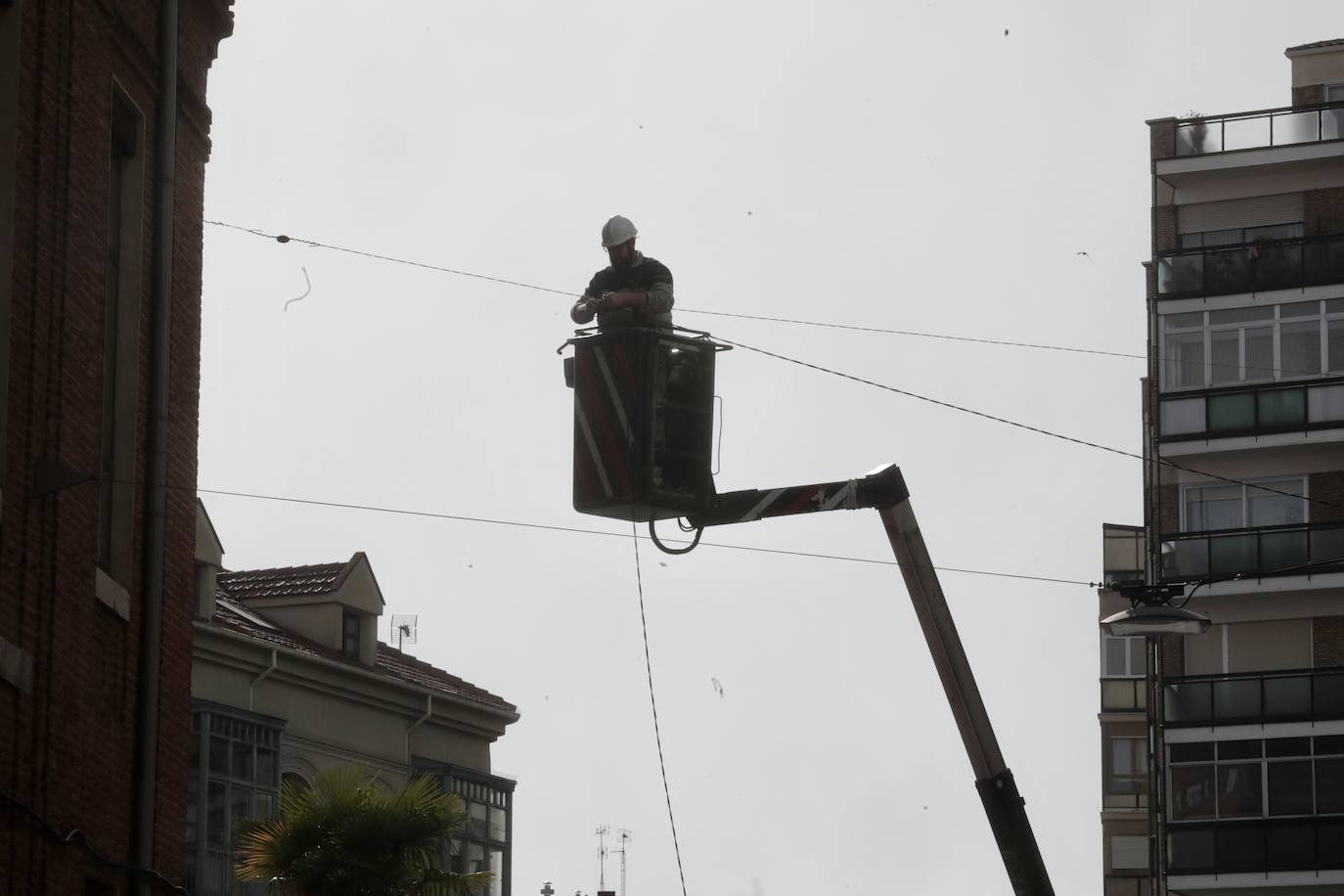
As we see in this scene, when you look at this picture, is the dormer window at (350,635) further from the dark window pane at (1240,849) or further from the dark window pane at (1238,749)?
the dark window pane at (1238,749)

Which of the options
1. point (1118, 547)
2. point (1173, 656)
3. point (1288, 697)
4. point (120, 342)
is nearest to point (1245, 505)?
point (1173, 656)

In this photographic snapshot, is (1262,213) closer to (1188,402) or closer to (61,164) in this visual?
(1188,402)

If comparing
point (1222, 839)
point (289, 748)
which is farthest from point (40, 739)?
point (1222, 839)

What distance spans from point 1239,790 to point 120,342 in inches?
1261

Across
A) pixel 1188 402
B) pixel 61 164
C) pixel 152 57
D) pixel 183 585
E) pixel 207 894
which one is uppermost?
pixel 1188 402

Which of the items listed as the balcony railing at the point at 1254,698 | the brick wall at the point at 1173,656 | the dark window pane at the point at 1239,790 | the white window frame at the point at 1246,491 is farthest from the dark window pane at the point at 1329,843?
the white window frame at the point at 1246,491

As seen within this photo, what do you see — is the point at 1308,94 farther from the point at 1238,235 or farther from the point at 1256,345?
the point at 1256,345

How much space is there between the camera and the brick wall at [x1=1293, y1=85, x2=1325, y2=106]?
47.8 meters

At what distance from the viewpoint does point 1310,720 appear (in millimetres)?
43531

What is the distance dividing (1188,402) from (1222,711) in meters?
6.09

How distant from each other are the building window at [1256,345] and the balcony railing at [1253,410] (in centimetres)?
26

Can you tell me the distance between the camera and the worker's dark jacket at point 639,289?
12586 mm

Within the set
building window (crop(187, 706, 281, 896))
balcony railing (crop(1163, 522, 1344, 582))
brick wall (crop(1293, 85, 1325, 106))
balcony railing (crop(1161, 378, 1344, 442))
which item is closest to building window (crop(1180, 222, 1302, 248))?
brick wall (crop(1293, 85, 1325, 106))

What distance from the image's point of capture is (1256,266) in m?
45.9
